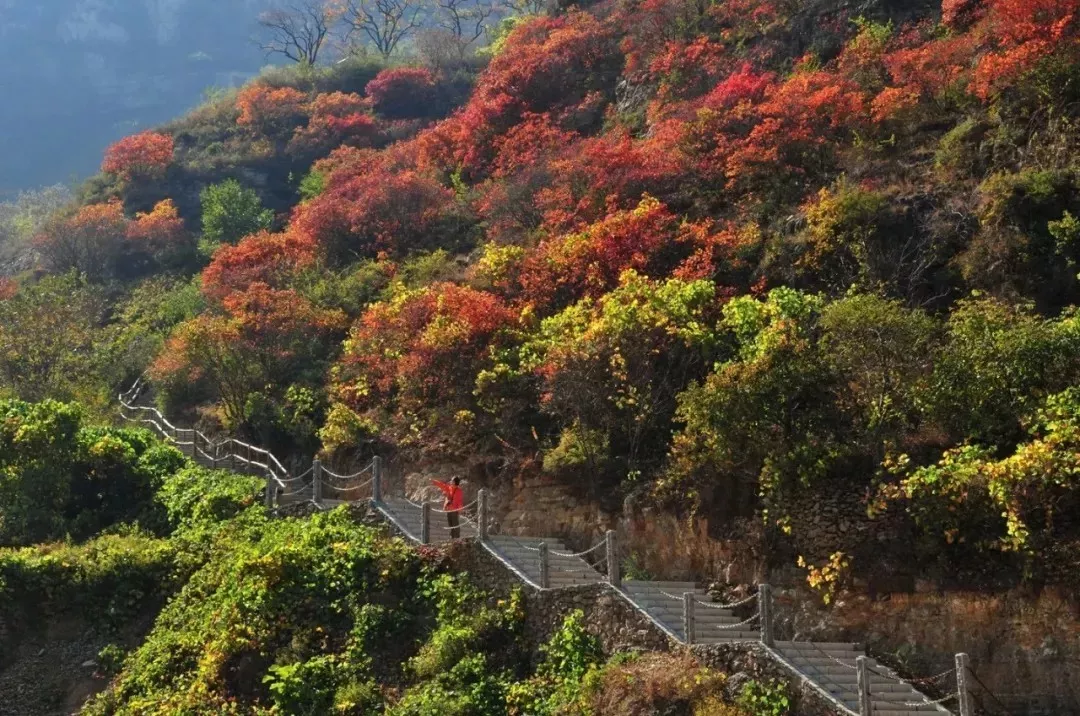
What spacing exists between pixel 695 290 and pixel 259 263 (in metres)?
14.7

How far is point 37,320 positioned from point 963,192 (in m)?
23.5

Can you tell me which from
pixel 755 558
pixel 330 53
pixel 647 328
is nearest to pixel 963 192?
pixel 647 328

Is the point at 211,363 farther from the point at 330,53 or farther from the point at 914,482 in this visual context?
the point at 330,53

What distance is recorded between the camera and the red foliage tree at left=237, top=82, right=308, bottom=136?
48.8 metres

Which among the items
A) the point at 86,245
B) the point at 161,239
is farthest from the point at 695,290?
the point at 86,245

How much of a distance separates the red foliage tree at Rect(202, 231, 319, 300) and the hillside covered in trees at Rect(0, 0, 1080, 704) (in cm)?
14

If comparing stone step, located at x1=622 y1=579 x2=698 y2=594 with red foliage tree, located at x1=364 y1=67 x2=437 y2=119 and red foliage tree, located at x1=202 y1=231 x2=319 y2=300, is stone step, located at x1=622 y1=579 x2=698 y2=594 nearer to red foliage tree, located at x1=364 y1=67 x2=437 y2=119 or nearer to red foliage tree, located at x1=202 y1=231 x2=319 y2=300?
red foliage tree, located at x1=202 y1=231 x2=319 y2=300

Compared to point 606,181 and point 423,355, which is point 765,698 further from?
point 606,181

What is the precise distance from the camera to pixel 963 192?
20.6 m

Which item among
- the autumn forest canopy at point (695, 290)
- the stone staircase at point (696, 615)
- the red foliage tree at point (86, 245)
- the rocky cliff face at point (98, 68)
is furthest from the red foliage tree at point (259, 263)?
the rocky cliff face at point (98, 68)

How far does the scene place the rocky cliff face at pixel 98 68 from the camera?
88500 mm

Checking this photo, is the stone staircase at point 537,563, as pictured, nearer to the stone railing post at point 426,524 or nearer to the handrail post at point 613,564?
the handrail post at point 613,564

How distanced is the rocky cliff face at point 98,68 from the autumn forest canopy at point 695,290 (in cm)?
5469

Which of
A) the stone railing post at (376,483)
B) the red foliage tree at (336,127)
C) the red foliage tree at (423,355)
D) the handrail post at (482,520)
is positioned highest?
the red foliage tree at (336,127)
